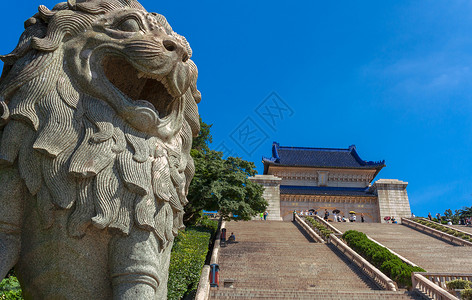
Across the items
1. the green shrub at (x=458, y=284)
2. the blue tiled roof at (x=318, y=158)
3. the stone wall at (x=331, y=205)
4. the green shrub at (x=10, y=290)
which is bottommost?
the green shrub at (x=10, y=290)

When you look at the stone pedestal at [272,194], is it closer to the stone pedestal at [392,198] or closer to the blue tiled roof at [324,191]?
the blue tiled roof at [324,191]

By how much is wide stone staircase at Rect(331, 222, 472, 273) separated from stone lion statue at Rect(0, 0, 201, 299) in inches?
519

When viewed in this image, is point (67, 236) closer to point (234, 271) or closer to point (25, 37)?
point (25, 37)

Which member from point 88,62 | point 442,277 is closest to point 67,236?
point 88,62

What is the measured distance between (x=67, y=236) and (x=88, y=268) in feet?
0.74

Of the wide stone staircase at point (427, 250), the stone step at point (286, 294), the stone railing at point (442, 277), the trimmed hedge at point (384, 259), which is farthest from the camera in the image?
the wide stone staircase at point (427, 250)

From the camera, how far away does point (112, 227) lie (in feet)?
7.16

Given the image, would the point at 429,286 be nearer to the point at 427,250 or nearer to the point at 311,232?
the point at 427,250

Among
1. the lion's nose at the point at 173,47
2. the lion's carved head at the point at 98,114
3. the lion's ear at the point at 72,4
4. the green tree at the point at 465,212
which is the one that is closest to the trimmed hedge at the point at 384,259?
the lion's carved head at the point at 98,114

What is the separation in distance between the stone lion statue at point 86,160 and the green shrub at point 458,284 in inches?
407

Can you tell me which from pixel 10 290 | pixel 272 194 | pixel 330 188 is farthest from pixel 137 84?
pixel 330 188

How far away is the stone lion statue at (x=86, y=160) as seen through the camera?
219 centimetres

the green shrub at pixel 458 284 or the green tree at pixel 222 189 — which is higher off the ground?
the green tree at pixel 222 189

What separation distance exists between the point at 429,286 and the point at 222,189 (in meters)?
8.34
